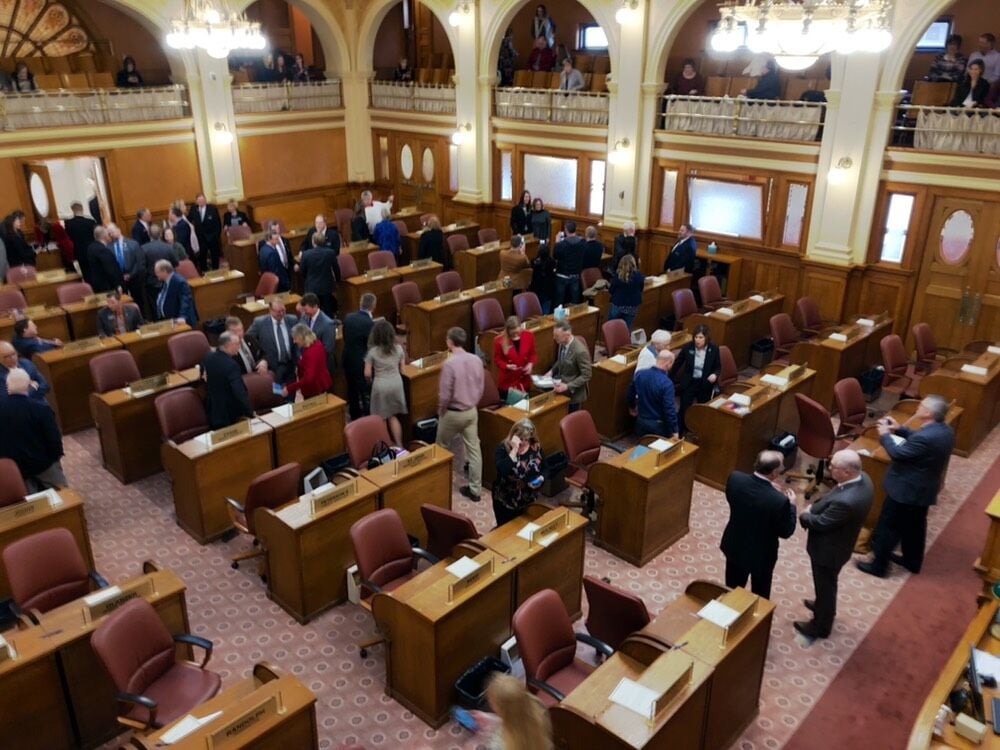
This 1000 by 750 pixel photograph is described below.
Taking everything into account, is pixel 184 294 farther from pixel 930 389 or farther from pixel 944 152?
pixel 944 152

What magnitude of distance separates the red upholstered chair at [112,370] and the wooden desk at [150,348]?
60 cm

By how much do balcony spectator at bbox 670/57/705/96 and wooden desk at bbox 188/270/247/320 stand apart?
8149 mm

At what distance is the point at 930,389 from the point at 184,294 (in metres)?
8.89

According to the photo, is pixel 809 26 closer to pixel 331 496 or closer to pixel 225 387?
pixel 331 496

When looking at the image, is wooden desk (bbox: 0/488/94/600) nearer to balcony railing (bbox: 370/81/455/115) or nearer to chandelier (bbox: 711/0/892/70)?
chandelier (bbox: 711/0/892/70)

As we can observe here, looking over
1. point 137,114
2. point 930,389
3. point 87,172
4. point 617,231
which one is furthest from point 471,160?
point 930,389

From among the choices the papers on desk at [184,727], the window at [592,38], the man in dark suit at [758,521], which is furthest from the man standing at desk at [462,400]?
the window at [592,38]

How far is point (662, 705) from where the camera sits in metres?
4.38

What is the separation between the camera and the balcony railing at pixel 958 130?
34.3ft

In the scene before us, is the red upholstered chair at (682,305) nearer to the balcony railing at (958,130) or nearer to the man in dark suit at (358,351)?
the balcony railing at (958,130)

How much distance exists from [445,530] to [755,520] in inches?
87.8

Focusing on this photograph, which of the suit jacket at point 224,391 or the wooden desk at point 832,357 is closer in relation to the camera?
the suit jacket at point 224,391

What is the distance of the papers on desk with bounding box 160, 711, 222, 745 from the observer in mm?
4238

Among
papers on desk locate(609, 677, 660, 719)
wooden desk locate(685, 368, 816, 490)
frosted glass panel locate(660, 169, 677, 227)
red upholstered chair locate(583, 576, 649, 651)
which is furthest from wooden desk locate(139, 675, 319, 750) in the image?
frosted glass panel locate(660, 169, 677, 227)
